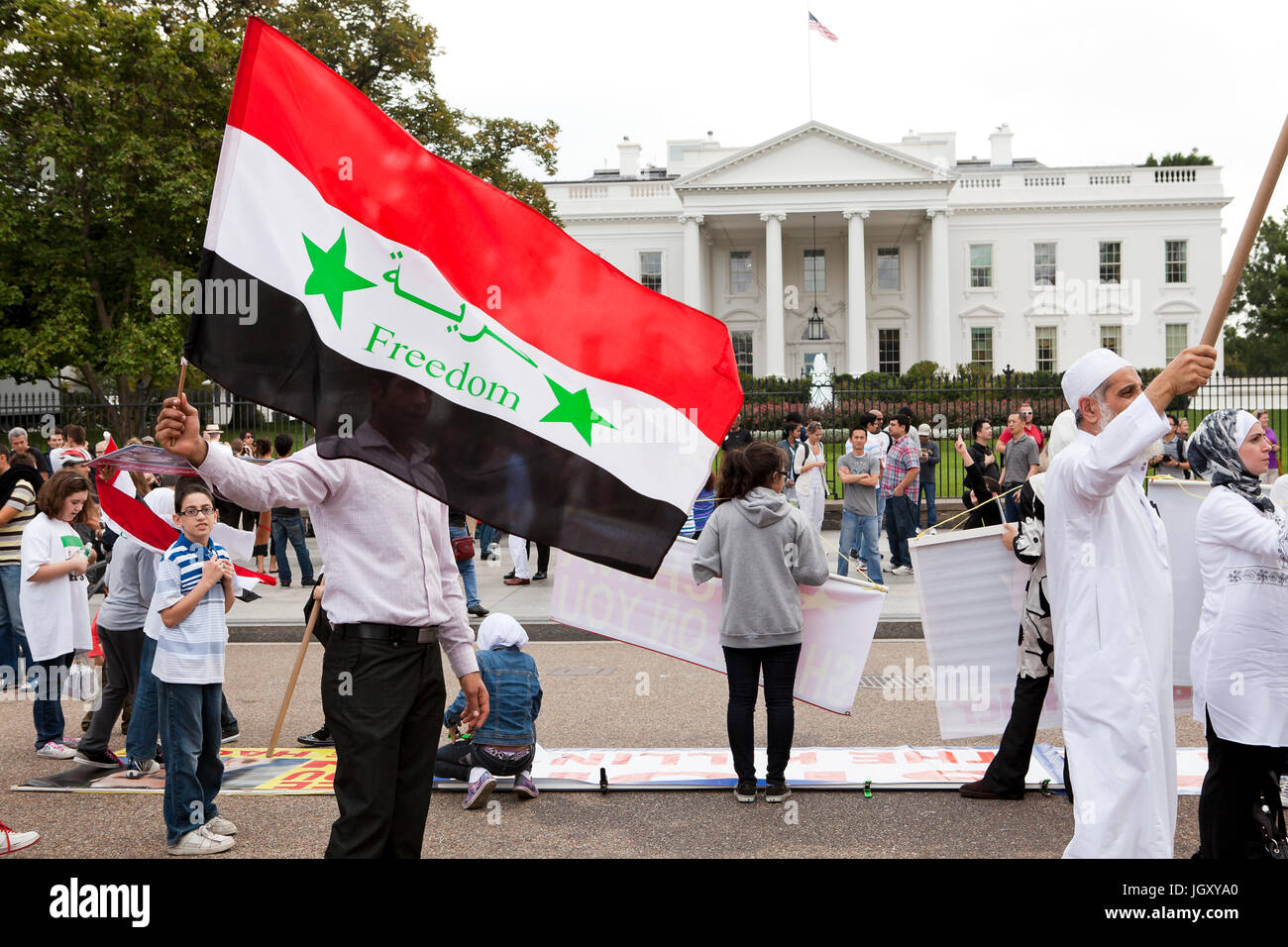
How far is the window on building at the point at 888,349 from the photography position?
5691cm

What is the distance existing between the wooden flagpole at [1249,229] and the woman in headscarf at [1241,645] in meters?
1.06

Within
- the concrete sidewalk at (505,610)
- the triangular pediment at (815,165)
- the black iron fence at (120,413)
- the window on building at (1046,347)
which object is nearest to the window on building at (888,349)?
the window on building at (1046,347)

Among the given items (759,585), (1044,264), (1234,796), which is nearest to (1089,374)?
(1234,796)

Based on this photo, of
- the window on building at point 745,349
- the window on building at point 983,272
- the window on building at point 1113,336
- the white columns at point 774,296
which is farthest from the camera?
the window on building at point 983,272

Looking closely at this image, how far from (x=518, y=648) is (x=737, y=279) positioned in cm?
5306

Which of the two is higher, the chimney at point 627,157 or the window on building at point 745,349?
the chimney at point 627,157

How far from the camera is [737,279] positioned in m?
57.7

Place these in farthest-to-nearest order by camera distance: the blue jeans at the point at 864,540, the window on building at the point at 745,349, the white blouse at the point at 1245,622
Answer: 1. the window on building at the point at 745,349
2. the blue jeans at the point at 864,540
3. the white blouse at the point at 1245,622

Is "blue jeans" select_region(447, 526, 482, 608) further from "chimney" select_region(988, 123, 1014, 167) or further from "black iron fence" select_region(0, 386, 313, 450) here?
"chimney" select_region(988, 123, 1014, 167)

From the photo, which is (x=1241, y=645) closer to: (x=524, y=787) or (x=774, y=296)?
(x=524, y=787)

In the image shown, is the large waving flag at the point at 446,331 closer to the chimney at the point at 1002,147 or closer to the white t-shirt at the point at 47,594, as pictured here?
the white t-shirt at the point at 47,594

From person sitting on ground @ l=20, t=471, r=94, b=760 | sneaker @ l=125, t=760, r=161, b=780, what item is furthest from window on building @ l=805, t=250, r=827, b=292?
sneaker @ l=125, t=760, r=161, b=780

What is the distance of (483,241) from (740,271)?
181 ft

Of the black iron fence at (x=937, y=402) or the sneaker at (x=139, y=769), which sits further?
the black iron fence at (x=937, y=402)
